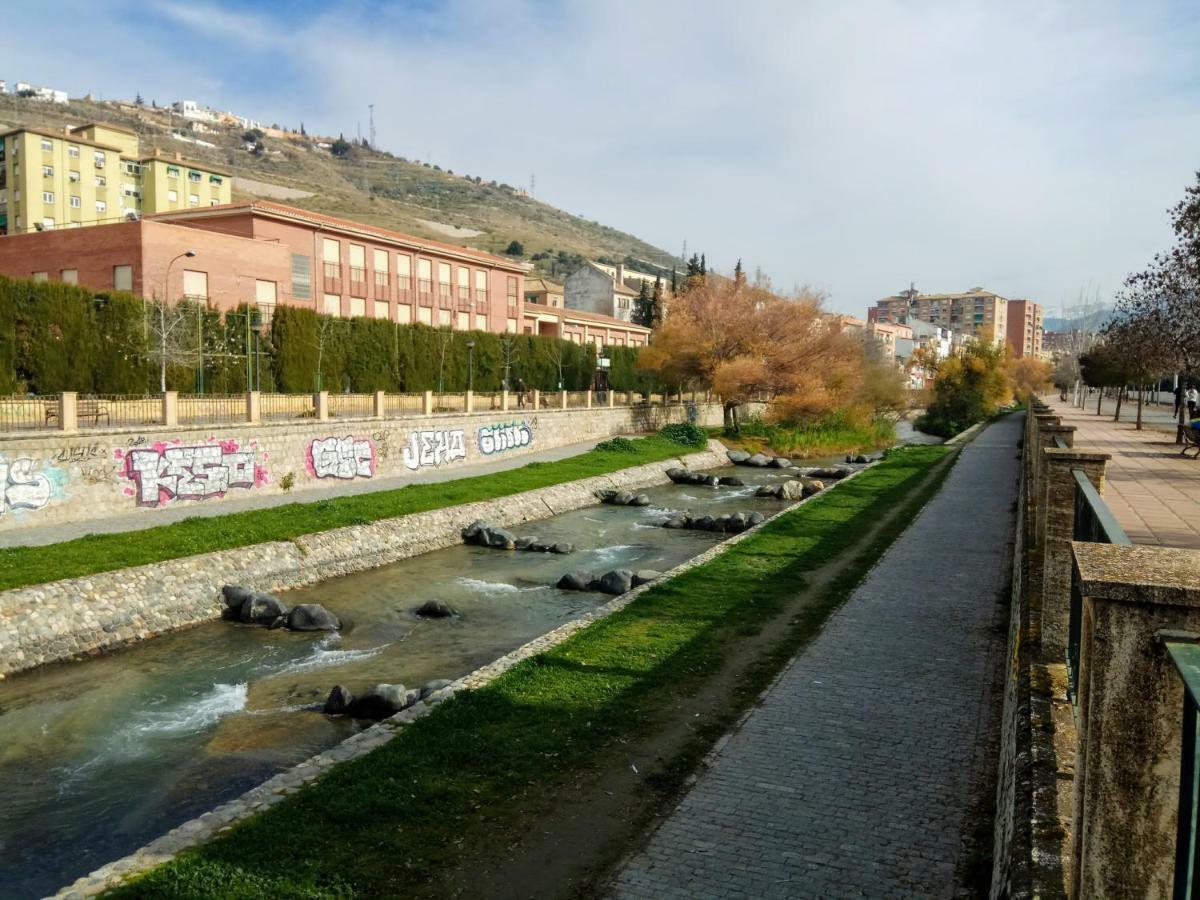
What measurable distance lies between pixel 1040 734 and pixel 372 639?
38.3 ft

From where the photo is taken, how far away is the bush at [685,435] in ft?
150

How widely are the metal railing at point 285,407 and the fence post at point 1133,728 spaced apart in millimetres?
25194

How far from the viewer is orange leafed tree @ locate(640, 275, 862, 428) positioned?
156 ft

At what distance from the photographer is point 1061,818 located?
15.6ft

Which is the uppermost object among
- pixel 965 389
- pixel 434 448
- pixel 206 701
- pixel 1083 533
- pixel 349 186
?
pixel 349 186

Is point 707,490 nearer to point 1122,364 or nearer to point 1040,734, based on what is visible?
point 1122,364

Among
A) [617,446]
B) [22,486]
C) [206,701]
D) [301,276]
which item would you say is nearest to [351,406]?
[22,486]

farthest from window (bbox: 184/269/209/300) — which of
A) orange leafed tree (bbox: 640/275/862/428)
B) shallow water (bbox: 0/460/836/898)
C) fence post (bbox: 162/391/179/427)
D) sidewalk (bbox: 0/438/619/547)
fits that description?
orange leafed tree (bbox: 640/275/862/428)

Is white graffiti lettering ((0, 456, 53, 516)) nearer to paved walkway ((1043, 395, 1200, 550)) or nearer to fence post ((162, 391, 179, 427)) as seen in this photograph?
fence post ((162, 391, 179, 427))

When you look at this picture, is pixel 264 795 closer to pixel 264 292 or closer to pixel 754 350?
pixel 264 292

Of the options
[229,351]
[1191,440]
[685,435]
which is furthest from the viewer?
[685,435]

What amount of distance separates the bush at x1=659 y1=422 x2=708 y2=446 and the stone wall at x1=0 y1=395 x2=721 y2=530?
38.3 ft

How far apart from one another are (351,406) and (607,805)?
24939mm

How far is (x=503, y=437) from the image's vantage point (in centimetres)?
3719
